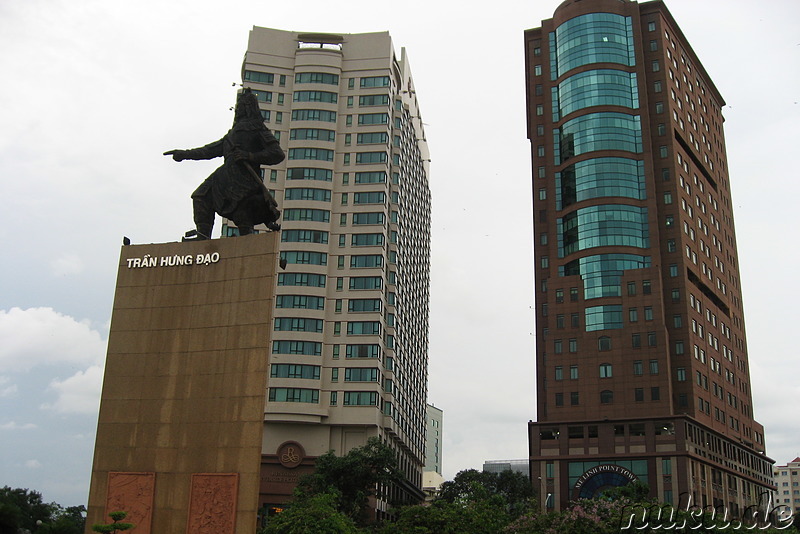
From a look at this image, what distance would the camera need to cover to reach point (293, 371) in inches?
3671

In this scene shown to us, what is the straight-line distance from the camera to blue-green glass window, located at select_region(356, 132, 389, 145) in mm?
103688

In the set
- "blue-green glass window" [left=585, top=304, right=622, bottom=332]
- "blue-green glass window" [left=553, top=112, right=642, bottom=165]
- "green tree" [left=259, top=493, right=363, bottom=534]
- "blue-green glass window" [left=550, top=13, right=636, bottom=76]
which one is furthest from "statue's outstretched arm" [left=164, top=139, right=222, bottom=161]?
"blue-green glass window" [left=550, top=13, right=636, bottom=76]

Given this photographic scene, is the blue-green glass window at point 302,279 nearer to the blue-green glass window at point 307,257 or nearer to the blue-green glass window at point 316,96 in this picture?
the blue-green glass window at point 307,257

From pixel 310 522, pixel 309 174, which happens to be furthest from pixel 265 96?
pixel 310 522

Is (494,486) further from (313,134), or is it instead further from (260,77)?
(260,77)

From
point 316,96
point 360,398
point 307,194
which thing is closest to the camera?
point 360,398

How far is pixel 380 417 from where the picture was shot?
9469 cm

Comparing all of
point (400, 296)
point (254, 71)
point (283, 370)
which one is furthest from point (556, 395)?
point (254, 71)

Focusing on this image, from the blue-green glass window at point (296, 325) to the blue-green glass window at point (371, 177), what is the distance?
18.3m

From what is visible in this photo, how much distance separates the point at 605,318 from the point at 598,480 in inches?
775

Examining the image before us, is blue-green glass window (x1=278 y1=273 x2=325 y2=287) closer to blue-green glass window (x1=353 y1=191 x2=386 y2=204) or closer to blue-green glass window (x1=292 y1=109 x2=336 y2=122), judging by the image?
blue-green glass window (x1=353 y1=191 x2=386 y2=204)

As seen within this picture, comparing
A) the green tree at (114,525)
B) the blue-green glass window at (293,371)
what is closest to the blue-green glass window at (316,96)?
the blue-green glass window at (293,371)

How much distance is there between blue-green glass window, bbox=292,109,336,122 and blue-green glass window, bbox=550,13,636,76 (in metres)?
34.8

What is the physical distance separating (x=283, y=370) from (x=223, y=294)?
62109 mm
